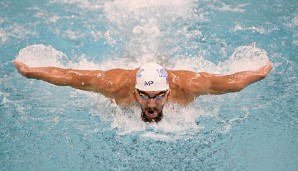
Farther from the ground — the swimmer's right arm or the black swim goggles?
the black swim goggles

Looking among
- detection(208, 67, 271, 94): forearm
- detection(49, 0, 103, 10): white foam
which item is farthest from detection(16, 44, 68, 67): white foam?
detection(208, 67, 271, 94): forearm

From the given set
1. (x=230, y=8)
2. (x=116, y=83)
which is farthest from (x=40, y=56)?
(x=230, y=8)

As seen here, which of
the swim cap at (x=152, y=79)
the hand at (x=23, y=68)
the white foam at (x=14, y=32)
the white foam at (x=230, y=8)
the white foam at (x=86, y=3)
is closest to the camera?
the swim cap at (x=152, y=79)

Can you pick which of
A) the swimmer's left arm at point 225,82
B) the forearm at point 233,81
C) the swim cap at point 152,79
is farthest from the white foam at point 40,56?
the forearm at point 233,81

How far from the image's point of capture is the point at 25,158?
490 cm

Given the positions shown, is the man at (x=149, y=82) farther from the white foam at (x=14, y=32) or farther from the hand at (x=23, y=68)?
the white foam at (x=14, y=32)

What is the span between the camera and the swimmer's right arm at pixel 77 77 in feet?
15.3

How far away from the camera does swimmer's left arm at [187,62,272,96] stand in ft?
15.5

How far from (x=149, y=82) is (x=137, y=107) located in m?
0.66

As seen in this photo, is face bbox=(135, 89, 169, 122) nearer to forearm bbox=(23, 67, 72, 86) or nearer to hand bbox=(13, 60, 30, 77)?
forearm bbox=(23, 67, 72, 86)

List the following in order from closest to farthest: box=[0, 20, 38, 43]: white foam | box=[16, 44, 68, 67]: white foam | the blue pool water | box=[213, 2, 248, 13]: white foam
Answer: the blue pool water → box=[16, 44, 68, 67]: white foam → box=[0, 20, 38, 43]: white foam → box=[213, 2, 248, 13]: white foam

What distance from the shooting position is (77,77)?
15.5 feet

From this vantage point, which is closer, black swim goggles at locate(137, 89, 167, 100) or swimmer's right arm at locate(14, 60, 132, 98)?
black swim goggles at locate(137, 89, 167, 100)

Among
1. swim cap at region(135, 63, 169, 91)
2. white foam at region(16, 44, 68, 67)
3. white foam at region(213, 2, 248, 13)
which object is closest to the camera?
swim cap at region(135, 63, 169, 91)
